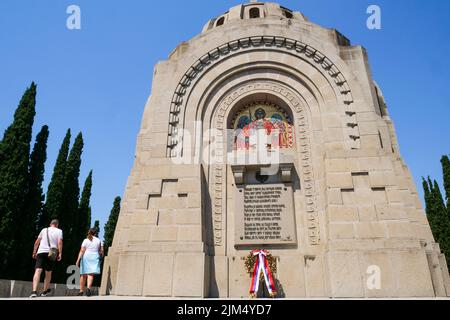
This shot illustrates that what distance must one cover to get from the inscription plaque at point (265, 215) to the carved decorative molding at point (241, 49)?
341 centimetres

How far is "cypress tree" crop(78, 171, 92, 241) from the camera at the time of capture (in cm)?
2964

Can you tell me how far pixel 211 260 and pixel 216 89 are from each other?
721 centimetres

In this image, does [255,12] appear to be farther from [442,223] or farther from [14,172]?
[442,223]

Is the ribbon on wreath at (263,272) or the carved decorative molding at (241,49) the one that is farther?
the carved decorative molding at (241,49)

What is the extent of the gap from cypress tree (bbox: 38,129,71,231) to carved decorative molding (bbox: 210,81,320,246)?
19.6m

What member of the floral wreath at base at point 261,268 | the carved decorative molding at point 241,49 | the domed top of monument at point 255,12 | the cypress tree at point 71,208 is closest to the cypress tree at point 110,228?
the cypress tree at point 71,208

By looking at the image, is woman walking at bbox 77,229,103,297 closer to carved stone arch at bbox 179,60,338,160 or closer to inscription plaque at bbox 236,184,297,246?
inscription plaque at bbox 236,184,297,246

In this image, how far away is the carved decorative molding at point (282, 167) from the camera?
11.1m

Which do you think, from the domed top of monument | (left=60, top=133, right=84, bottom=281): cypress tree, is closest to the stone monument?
the domed top of monument

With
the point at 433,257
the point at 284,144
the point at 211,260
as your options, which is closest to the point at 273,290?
the point at 211,260

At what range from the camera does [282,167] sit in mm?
11609

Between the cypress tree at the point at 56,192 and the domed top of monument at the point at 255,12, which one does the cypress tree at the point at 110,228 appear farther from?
the domed top of monument at the point at 255,12

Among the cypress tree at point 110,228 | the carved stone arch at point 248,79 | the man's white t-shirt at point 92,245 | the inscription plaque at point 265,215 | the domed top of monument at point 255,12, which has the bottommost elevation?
the man's white t-shirt at point 92,245
